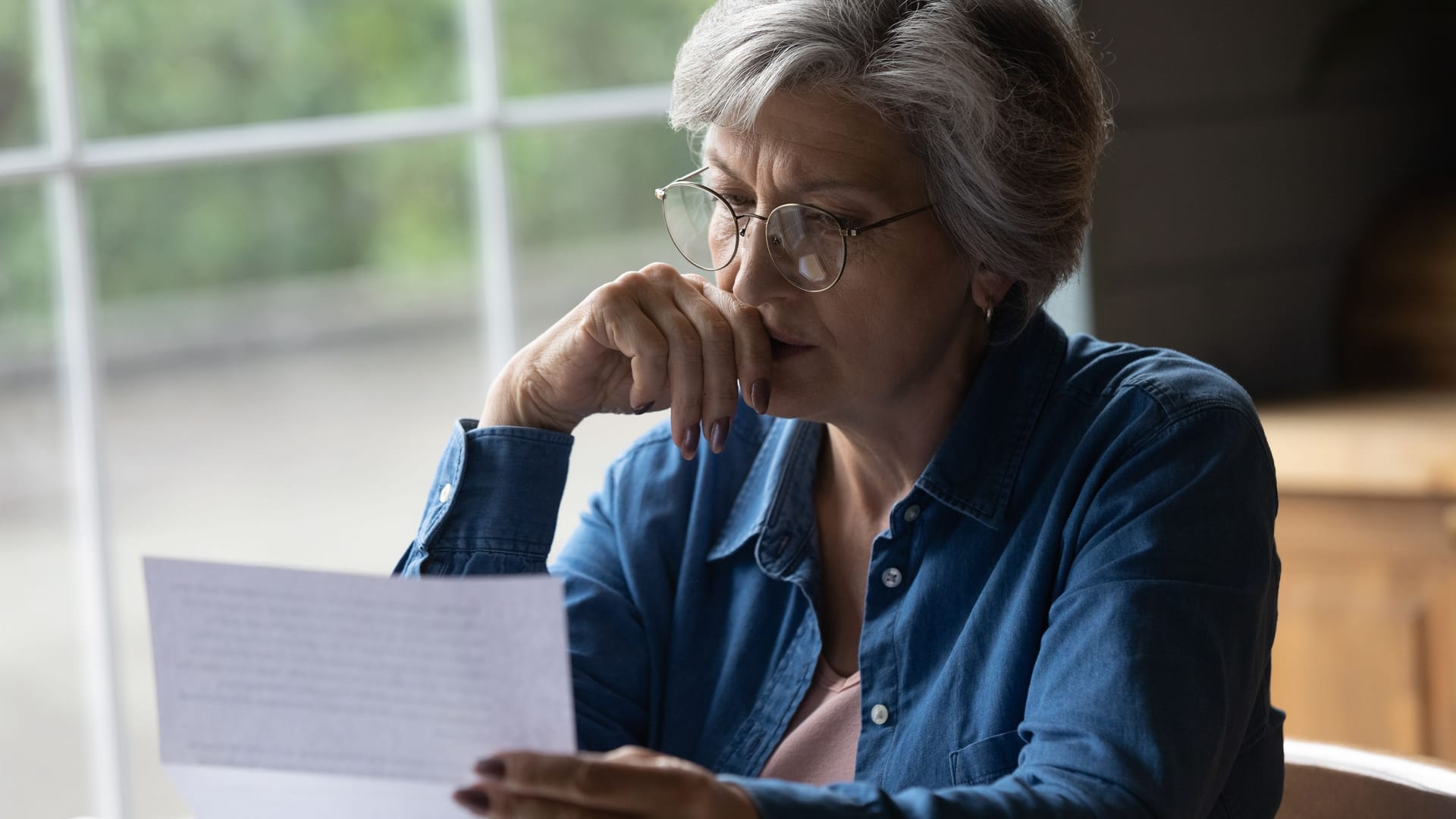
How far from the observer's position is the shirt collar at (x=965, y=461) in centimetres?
130

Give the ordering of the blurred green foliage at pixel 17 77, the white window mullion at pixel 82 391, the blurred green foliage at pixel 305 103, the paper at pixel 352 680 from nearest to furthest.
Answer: the paper at pixel 352 680
the white window mullion at pixel 82 391
the blurred green foliage at pixel 17 77
the blurred green foliage at pixel 305 103

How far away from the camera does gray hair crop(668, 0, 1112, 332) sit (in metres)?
1.26

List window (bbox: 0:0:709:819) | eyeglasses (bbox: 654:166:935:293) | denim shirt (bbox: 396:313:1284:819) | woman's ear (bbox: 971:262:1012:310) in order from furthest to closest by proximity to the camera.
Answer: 1. window (bbox: 0:0:709:819)
2. woman's ear (bbox: 971:262:1012:310)
3. eyeglasses (bbox: 654:166:935:293)
4. denim shirt (bbox: 396:313:1284:819)

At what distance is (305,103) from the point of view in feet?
11.3

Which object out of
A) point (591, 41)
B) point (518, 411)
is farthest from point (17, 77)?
point (518, 411)

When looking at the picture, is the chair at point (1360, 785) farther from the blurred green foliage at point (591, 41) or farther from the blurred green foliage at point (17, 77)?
the blurred green foliage at point (17, 77)

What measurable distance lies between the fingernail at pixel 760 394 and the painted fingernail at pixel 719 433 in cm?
3

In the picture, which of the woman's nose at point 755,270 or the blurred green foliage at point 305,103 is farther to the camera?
the blurred green foliage at point 305,103

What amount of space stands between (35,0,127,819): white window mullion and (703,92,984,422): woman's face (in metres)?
1.08

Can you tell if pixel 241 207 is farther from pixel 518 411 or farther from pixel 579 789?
pixel 579 789

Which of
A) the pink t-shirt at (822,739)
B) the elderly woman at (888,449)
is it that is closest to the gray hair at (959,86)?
the elderly woman at (888,449)

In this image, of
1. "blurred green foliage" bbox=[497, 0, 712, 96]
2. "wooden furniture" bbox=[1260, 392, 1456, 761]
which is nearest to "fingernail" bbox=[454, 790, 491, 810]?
"wooden furniture" bbox=[1260, 392, 1456, 761]

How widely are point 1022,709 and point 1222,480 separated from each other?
0.82 feet

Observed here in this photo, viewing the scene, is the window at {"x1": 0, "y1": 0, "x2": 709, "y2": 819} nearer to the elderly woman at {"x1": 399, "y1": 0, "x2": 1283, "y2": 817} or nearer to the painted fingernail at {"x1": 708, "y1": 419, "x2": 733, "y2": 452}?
the elderly woman at {"x1": 399, "y1": 0, "x2": 1283, "y2": 817}
